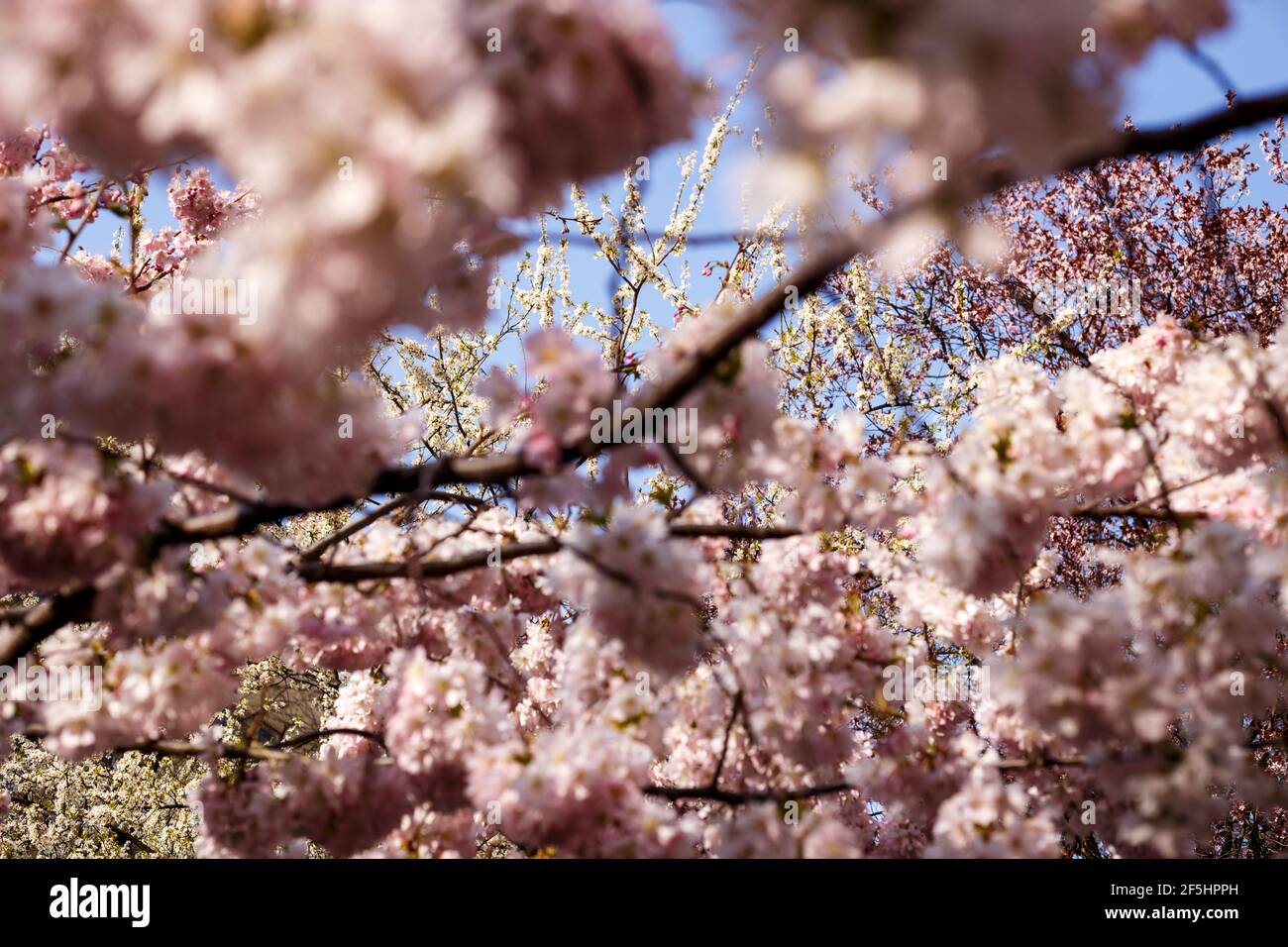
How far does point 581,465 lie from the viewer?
3.29 metres

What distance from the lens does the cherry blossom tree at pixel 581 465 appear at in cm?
121

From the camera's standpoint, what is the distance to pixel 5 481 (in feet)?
7.20
